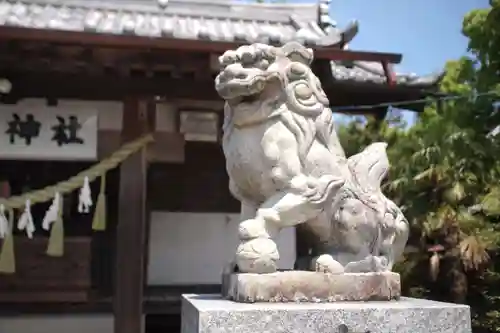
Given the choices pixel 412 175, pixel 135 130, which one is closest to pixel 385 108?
pixel 412 175

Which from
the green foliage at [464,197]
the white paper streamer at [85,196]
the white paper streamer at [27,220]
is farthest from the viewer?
the green foliage at [464,197]

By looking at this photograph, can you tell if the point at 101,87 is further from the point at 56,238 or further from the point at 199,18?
the point at 199,18

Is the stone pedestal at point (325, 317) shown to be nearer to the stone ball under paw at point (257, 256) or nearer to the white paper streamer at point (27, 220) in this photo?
the stone ball under paw at point (257, 256)

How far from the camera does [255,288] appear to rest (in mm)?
2852

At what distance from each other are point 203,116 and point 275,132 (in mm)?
3981

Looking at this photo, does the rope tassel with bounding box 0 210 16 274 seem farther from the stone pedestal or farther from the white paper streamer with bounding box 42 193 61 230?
the stone pedestal

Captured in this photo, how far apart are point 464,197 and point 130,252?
4.65 m

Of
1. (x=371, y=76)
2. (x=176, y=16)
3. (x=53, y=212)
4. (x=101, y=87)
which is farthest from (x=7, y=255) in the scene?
(x=371, y=76)

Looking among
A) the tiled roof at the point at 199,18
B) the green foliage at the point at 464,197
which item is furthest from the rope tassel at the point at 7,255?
the green foliage at the point at 464,197

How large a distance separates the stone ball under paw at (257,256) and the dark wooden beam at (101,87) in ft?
13.0

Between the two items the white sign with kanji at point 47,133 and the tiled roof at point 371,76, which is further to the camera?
the tiled roof at point 371,76

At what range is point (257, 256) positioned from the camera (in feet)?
9.51

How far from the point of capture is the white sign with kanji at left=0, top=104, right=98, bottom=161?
264 inches

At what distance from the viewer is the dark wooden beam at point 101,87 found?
6.54 meters
